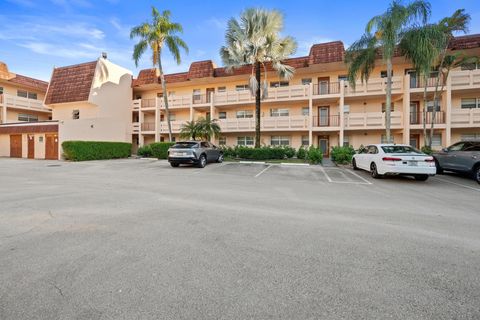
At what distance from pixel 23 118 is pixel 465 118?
1774 inches

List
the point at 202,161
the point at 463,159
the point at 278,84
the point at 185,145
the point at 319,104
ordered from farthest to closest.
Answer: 1. the point at 278,84
2. the point at 319,104
3. the point at 202,161
4. the point at 185,145
5. the point at 463,159

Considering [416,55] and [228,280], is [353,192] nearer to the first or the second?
[228,280]

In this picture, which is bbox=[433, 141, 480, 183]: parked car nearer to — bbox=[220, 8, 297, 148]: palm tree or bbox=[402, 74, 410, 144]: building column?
bbox=[402, 74, 410, 144]: building column

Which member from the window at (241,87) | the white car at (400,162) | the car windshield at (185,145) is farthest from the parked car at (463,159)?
the window at (241,87)

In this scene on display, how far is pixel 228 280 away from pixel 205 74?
2575 centimetres

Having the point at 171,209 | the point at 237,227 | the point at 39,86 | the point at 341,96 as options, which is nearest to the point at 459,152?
the point at 341,96

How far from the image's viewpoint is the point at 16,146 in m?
25.3

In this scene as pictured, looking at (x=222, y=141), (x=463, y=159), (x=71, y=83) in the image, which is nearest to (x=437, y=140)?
(x=463, y=159)

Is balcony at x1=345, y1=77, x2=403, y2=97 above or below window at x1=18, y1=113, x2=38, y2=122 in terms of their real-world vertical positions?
above

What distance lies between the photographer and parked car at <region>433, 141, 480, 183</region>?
10.6 metres

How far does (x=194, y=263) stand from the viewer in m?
3.15

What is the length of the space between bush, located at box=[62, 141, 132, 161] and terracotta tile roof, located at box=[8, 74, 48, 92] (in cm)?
1505

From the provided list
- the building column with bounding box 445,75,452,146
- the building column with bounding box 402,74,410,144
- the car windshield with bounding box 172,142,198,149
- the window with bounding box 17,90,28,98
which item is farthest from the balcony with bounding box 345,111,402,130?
the window with bounding box 17,90,28,98

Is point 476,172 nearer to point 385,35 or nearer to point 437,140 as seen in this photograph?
point 385,35
